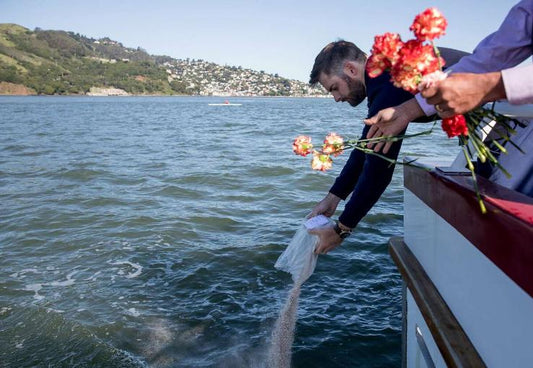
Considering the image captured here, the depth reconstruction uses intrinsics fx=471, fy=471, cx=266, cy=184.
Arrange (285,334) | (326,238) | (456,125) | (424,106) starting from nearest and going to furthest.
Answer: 1. (456,125)
2. (424,106)
3. (326,238)
4. (285,334)

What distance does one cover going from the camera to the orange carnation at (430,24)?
4.35 feet

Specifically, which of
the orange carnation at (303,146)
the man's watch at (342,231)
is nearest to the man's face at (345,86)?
the man's watch at (342,231)

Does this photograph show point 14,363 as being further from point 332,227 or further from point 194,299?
point 332,227

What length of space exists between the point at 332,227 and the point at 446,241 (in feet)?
3.93

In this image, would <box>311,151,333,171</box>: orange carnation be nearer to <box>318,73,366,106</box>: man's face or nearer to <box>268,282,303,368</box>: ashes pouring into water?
<box>318,73,366,106</box>: man's face

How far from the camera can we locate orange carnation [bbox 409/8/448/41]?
4.35 ft

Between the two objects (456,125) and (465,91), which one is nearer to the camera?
(465,91)

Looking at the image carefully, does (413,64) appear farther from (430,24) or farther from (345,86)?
(345,86)

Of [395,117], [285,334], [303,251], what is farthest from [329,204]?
[395,117]

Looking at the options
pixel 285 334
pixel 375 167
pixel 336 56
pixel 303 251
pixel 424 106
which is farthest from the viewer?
pixel 285 334

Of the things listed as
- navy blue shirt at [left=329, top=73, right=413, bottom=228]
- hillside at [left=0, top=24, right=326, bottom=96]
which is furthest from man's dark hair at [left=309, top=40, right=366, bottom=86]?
hillside at [left=0, top=24, right=326, bottom=96]

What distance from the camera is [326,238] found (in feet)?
10.4

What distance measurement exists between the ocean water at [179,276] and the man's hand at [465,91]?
1.71m

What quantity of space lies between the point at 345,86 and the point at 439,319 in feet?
5.31
